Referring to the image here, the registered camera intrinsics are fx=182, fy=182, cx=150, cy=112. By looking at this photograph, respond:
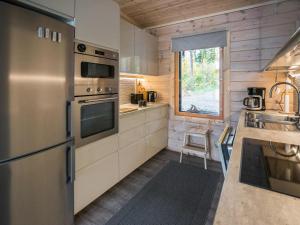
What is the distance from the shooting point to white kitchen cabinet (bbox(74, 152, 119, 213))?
5.58 ft

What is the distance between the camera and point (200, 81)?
3219 mm

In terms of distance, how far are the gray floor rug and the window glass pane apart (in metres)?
1.15

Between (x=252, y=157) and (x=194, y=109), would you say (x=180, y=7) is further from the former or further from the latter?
(x=252, y=157)

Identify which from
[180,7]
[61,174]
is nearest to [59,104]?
[61,174]

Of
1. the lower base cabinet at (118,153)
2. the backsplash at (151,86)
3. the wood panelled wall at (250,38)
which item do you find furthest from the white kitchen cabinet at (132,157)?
the wood panelled wall at (250,38)

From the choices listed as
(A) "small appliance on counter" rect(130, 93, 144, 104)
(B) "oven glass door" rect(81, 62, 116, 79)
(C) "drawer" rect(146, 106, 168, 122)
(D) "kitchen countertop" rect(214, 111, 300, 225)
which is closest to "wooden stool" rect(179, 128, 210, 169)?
(C) "drawer" rect(146, 106, 168, 122)

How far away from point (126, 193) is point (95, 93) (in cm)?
122

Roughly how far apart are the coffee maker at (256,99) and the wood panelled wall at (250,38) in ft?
0.52

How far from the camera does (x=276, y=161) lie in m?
0.88

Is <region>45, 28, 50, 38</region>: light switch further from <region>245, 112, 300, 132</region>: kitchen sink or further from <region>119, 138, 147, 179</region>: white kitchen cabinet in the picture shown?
<region>245, 112, 300, 132</region>: kitchen sink

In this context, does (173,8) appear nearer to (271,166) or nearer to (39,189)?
(271,166)

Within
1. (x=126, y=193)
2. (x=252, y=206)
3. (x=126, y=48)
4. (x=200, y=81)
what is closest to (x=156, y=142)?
(x=126, y=193)

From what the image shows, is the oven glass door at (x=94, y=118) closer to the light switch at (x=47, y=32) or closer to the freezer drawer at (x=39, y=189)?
the freezer drawer at (x=39, y=189)

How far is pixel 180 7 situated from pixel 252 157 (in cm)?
251
